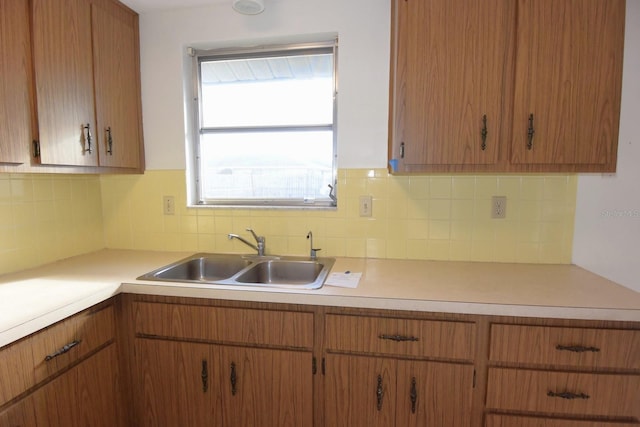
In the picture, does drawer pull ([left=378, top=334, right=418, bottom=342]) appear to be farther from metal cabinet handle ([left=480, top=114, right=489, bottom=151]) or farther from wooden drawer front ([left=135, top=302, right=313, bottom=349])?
metal cabinet handle ([left=480, top=114, right=489, bottom=151])

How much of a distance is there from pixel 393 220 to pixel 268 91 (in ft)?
3.56

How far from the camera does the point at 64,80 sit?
151 cm

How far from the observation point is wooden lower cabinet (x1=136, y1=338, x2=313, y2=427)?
4.60ft

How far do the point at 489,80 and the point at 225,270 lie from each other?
5.37 feet

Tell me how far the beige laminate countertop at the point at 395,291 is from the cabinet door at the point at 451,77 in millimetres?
545

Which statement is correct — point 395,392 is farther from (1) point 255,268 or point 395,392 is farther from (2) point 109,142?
(2) point 109,142

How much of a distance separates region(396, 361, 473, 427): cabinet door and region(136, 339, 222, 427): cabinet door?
80 centimetres

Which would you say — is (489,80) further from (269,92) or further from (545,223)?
(269,92)

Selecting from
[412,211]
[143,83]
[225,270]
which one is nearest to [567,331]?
[412,211]

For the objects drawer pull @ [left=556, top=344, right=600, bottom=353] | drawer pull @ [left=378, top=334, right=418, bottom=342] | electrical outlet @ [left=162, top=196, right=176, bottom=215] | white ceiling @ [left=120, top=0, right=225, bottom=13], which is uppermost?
white ceiling @ [left=120, top=0, right=225, bottom=13]

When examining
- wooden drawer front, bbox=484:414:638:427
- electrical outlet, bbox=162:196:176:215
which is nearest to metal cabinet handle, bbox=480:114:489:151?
wooden drawer front, bbox=484:414:638:427

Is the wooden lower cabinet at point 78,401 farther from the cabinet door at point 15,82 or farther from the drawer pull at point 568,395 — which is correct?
the drawer pull at point 568,395

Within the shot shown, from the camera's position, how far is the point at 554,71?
4.54 ft

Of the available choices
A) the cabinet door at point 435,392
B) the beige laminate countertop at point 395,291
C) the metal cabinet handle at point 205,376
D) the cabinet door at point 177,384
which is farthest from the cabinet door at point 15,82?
the cabinet door at point 435,392
